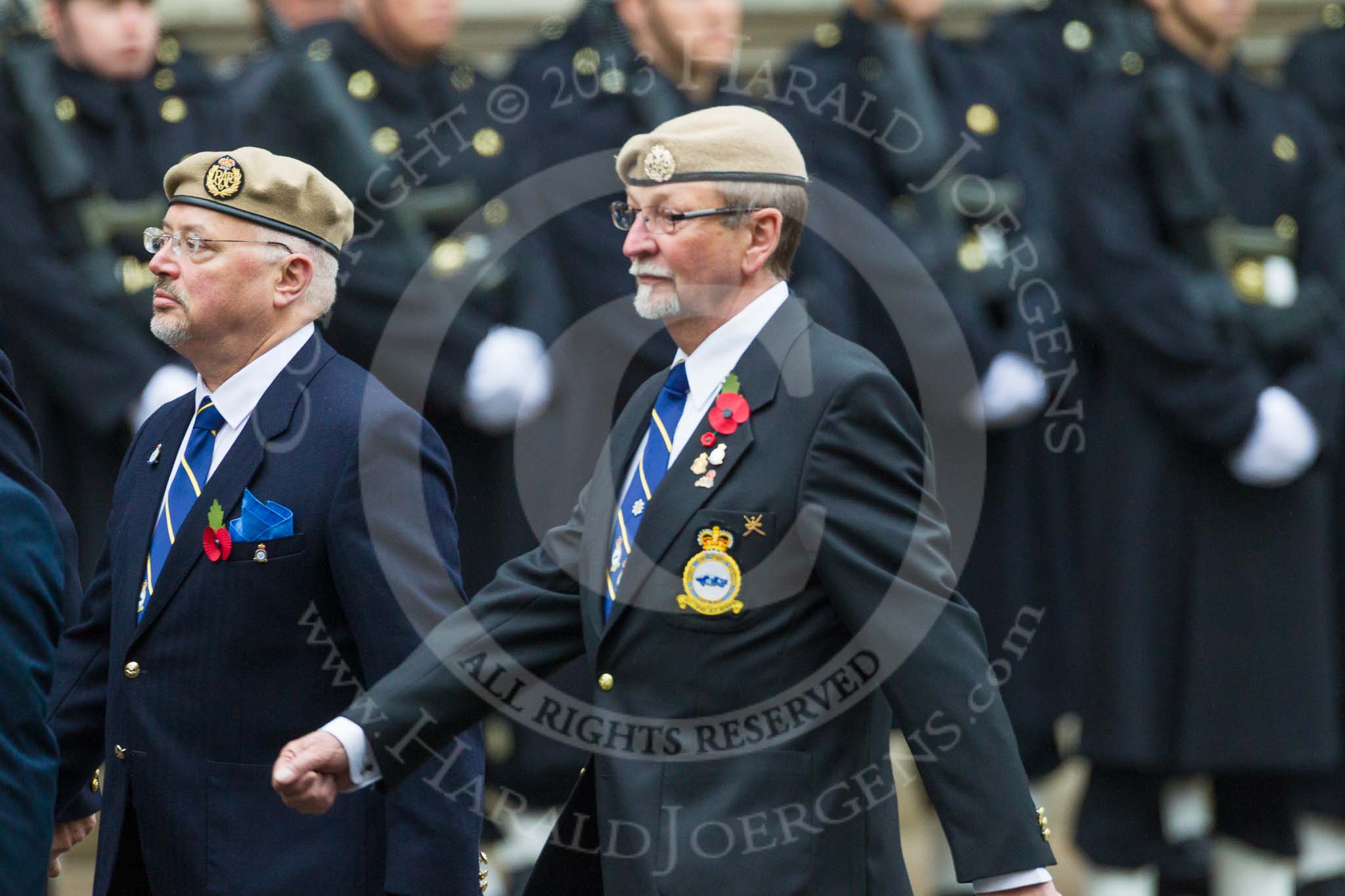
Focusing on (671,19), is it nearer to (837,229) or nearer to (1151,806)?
(837,229)

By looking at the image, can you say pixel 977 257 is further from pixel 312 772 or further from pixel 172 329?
pixel 312 772

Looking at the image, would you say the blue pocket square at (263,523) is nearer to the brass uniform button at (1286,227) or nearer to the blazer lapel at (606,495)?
the blazer lapel at (606,495)

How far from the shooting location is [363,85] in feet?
19.2

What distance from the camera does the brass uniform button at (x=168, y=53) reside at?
6.16 m

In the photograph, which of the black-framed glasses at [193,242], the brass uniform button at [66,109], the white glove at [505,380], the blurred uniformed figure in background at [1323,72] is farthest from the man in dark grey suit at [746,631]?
the blurred uniformed figure in background at [1323,72]

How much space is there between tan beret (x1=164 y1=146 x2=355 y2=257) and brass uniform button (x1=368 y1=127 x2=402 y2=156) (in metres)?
2.16

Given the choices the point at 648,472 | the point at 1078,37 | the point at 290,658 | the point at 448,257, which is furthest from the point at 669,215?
the point at 1078,37

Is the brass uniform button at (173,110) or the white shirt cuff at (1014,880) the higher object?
the brass uniform button at (173,110)

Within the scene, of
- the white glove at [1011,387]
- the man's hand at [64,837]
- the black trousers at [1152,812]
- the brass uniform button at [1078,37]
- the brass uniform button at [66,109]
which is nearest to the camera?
the man's hand at [64,837]

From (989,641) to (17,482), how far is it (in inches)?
130

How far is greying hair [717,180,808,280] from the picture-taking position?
10.9 ft

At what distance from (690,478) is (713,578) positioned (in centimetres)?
16

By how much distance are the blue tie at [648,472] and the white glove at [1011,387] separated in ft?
9.20

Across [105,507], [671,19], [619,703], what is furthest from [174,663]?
[671,19]
